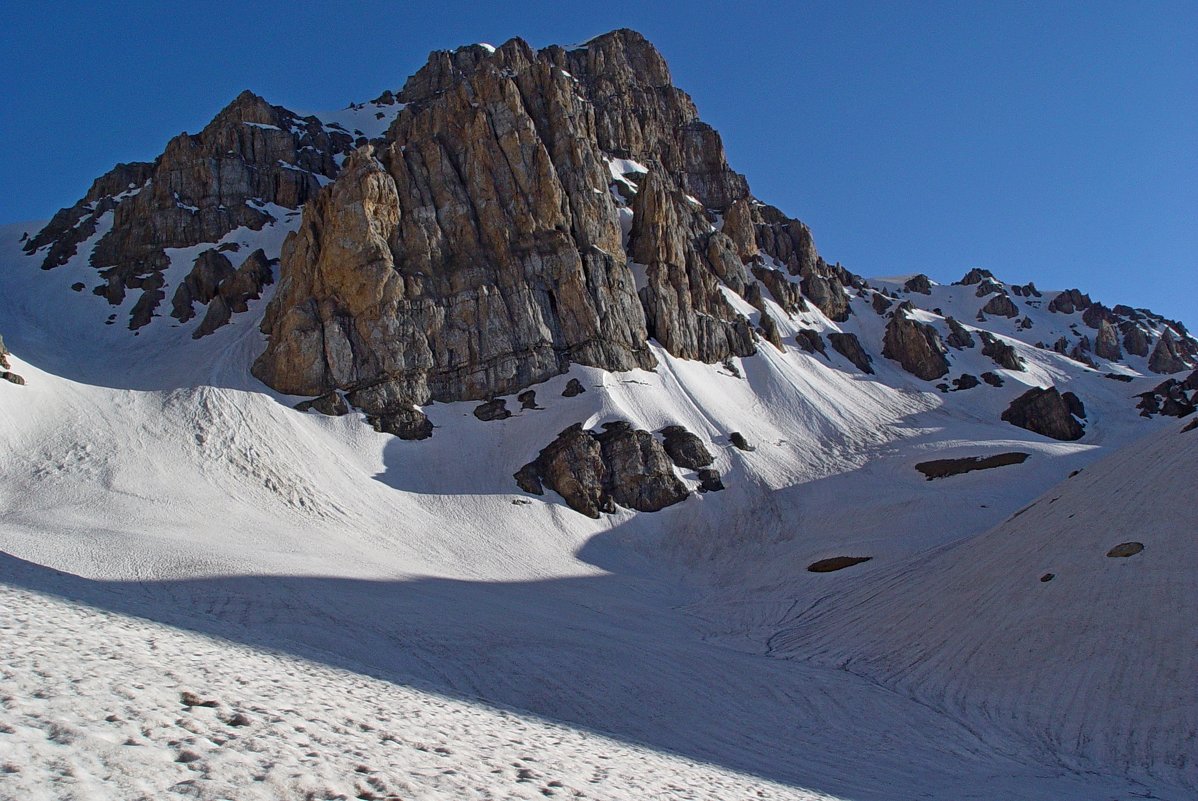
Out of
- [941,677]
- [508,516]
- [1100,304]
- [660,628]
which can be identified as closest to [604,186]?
[508,516]

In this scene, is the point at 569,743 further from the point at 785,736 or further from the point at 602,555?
the point at 602,555

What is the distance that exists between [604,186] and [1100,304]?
107756mm

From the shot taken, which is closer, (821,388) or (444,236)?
(444,236)

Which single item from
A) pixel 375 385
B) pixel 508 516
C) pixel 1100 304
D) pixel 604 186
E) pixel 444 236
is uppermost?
pixel 1100 304

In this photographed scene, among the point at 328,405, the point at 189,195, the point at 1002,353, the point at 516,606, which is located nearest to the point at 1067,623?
the point at 516,606

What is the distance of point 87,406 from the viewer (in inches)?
1577

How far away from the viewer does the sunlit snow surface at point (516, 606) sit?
771 centimetres

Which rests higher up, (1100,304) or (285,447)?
(1100,304)

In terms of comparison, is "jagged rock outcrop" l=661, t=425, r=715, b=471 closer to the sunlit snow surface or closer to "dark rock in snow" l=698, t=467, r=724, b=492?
"dark rock in snow" l=698, t=467, r=724, b=492

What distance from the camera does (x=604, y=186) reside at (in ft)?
232

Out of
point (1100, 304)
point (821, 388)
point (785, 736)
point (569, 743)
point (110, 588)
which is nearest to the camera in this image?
point (569, 743)

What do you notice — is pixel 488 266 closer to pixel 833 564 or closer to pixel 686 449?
pixel 686 449

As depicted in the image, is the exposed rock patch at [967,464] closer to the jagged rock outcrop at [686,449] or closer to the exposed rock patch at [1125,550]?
the jagged rock outcrop at [686,449]

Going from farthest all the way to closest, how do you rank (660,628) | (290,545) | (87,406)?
(87,406) < (290,545) < (660,628)
